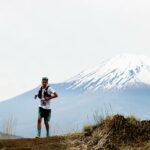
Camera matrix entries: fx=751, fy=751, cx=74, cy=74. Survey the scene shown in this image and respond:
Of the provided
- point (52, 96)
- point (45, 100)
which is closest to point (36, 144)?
point (52, 96)

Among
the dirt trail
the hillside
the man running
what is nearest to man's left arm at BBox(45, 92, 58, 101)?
the man running

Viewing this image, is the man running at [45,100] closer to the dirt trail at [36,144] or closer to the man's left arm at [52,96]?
the man's left arm at [52,96]

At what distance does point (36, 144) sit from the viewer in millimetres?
15867

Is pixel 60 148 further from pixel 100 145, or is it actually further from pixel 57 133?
pixel 57 133

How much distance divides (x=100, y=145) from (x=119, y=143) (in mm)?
385

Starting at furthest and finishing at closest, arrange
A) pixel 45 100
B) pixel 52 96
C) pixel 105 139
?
pixel 45 100 < pixel 52 96 < pixel 105 139

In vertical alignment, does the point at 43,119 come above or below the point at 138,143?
above

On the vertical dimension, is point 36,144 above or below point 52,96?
below

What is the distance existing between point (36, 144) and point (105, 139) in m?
1.58

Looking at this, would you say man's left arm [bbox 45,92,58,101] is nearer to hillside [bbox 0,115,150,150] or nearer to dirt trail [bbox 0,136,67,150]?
dirt trail [bbox 0,136,67,150]

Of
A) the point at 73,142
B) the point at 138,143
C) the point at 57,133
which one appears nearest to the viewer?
the point at 138,143

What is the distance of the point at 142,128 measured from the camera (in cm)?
1570

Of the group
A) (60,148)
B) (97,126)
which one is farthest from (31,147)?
(97,126)

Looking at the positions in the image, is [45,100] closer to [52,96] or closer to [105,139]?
[52,96]
